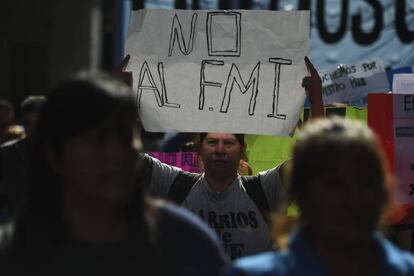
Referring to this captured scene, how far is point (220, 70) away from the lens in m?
5.06

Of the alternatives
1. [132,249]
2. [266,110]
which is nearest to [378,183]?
[132,249]

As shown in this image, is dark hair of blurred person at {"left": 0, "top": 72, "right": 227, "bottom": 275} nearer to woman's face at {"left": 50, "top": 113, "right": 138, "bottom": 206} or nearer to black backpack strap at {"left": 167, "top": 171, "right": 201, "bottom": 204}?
woman's face at {"left": 50, "top": 113, "right": 138, "bottom": 206}

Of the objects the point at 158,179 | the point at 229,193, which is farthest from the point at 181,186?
the point at 229,193

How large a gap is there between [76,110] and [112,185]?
0.62 ft

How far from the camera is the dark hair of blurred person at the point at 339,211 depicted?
2.21 metres

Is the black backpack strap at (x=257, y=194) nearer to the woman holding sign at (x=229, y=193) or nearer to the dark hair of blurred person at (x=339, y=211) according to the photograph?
the woman holding sign at (x=229, y=193)

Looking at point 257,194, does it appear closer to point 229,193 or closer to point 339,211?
point 229,193

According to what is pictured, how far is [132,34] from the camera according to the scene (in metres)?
5.05

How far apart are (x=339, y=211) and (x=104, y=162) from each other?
53cm

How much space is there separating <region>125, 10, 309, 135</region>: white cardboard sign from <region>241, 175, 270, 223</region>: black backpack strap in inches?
16.8

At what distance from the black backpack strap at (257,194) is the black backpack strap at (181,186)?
234 mm

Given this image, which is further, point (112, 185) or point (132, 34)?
point (132, 34)

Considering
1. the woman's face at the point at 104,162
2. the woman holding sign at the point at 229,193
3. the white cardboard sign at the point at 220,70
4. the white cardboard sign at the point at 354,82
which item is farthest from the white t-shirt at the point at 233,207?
the white cardboard sign at the point at 354,82

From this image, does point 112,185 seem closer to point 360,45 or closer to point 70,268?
point 70,268
